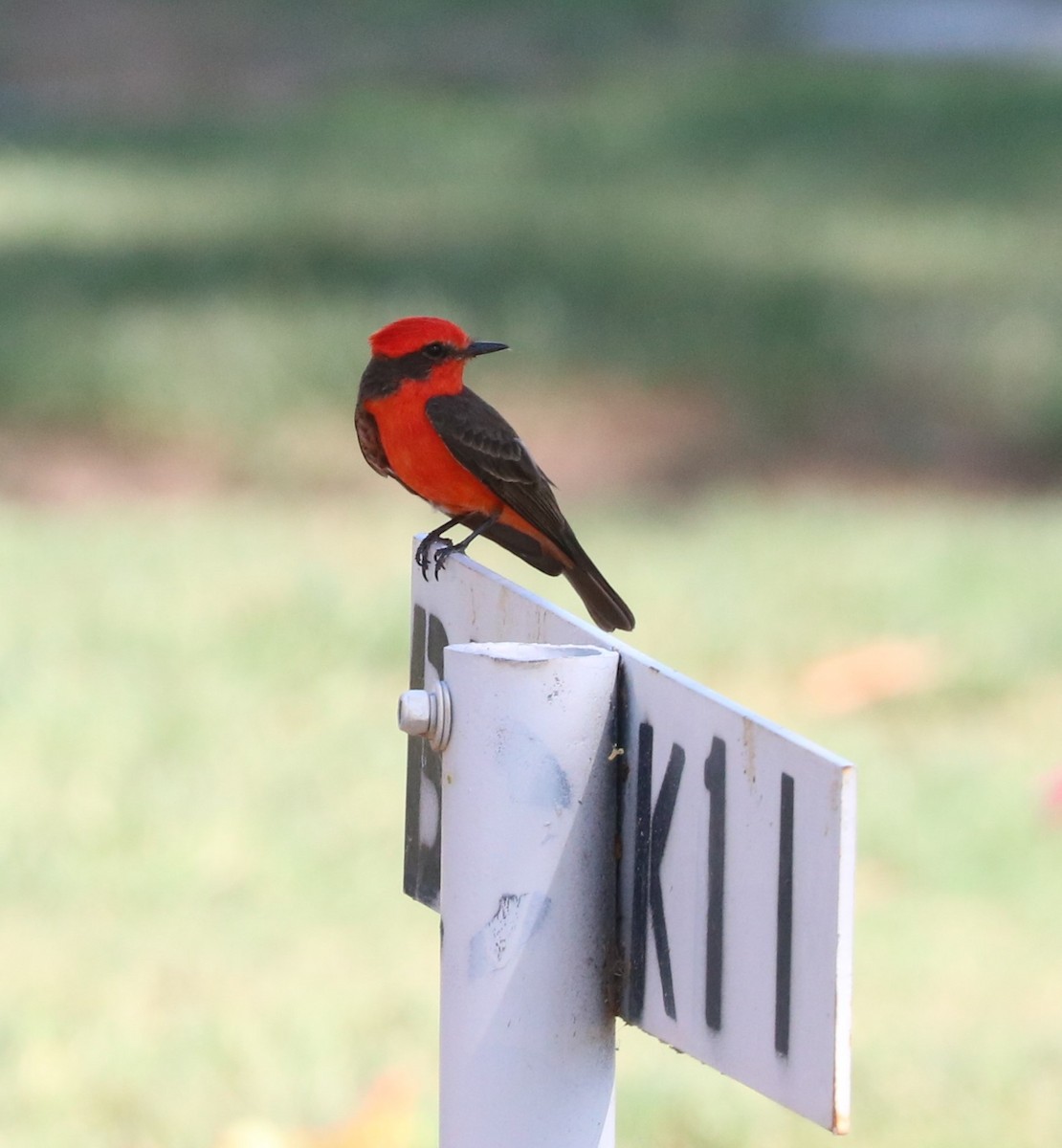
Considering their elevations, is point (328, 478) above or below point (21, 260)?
below

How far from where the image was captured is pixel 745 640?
24.4 feet

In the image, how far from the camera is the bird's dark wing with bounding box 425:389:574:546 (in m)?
3.68

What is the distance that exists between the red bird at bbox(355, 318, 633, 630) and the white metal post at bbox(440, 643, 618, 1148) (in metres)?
1.92

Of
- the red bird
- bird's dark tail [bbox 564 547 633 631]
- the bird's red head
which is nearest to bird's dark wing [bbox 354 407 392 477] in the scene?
the red bird

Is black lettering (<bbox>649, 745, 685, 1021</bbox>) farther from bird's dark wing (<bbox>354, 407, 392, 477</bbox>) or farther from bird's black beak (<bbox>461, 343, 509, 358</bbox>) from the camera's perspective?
bird's dark wing (<bbox>354, 407, 392, 477</bbox>)

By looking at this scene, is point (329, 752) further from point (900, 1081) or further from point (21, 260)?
point (21, 260)

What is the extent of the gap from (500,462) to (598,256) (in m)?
10.9

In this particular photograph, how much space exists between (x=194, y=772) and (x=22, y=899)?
38.3 inches

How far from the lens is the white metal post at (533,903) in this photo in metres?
1.66

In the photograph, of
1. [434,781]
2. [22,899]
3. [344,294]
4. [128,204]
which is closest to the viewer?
[434,781]

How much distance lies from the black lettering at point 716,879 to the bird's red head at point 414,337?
2221 mm

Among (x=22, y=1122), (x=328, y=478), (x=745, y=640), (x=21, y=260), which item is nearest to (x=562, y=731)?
(x=22, y=1122)

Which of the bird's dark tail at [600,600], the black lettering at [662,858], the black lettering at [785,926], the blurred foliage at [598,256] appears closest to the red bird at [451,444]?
the bird's dark tail at [600,600]

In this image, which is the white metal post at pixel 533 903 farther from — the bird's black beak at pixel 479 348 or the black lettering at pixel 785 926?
the bird's black beak at pixel 479 348
